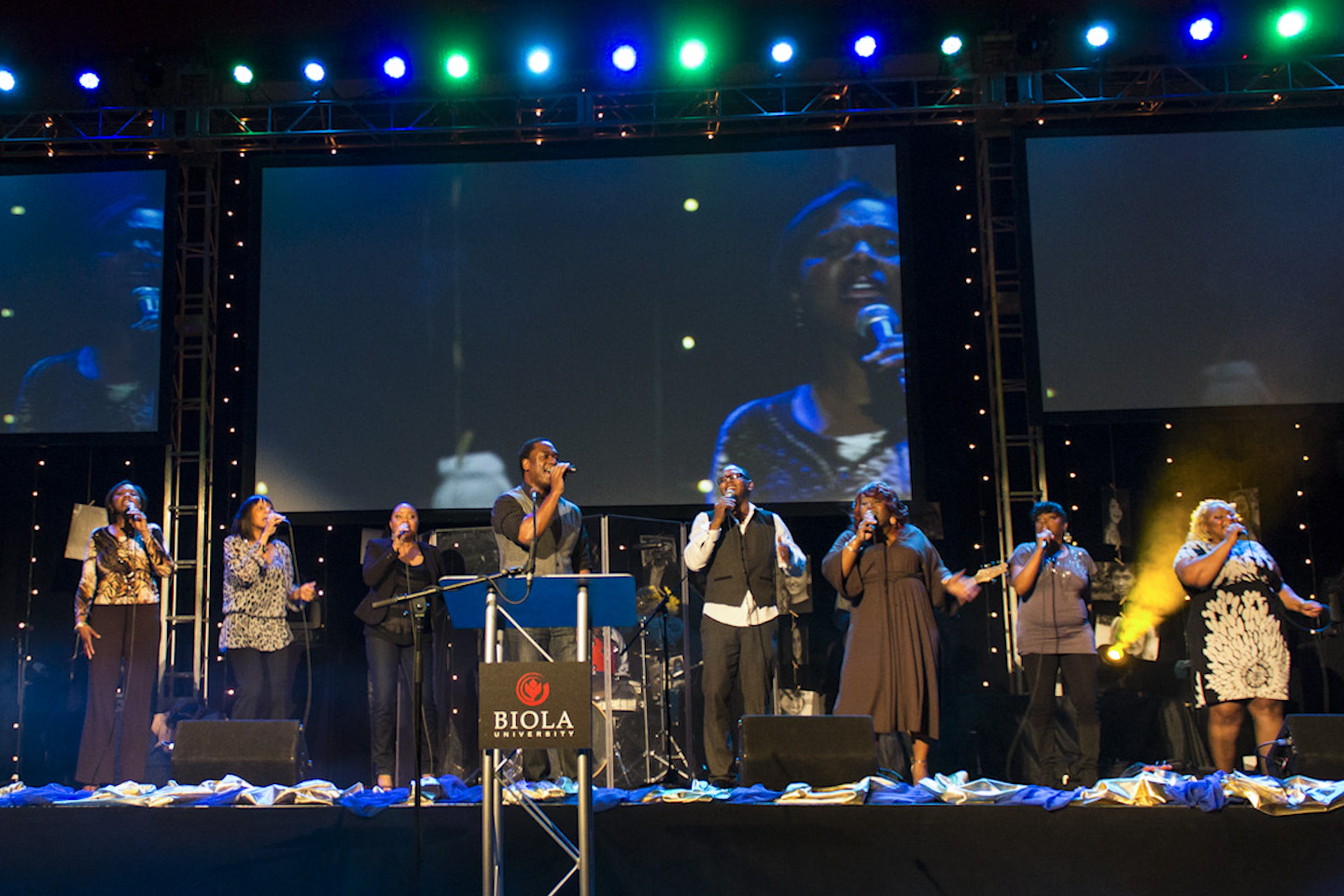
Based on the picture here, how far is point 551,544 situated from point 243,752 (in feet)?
4.66

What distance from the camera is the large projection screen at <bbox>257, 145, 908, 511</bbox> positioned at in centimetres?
722

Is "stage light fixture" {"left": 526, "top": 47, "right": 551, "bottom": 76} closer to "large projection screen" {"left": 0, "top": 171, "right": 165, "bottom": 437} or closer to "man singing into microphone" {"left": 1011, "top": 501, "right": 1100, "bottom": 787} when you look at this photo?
"large projection screen" {"left": 0, "top": 171, "right": 165, "bottom": 437}

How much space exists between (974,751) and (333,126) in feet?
19.4

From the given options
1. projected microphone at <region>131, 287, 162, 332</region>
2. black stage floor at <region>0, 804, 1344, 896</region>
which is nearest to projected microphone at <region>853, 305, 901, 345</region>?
black stage floor at <region>0, 804, 1344, 896</region>

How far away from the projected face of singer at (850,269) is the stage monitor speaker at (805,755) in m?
4.05

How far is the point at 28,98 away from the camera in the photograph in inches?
283

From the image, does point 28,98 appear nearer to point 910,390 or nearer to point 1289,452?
point 910,390

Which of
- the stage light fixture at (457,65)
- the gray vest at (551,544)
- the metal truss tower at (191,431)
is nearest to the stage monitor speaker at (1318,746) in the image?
the gray vest at (551,544)

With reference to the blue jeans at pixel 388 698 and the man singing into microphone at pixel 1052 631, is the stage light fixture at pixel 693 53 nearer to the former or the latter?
the man singing into microphone at pixel 1052 631

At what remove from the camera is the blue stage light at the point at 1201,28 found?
6746mm

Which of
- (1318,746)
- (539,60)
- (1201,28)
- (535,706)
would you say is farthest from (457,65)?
(1318,746)

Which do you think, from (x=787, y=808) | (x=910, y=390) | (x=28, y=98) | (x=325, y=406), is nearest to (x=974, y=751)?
(x=910, y=390)

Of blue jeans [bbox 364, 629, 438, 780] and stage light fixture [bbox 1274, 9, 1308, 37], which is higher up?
stage light fixture [bbox 1274, 9, 1308, 37]

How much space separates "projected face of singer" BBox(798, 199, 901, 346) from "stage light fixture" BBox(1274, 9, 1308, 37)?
2512 millimetres
